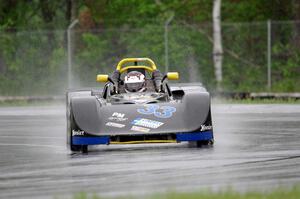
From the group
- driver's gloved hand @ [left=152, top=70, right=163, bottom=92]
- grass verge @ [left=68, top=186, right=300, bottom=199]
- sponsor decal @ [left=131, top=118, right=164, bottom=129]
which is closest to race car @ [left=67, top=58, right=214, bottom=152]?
sponsor decal @ [left=131, top=118, right=164, bottom=129]

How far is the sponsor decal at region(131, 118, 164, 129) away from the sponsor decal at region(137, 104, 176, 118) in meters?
0.21

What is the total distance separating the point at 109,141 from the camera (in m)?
16.6

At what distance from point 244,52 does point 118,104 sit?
19575mm

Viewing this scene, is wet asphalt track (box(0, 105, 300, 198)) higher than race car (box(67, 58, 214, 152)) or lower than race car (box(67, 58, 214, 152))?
lower

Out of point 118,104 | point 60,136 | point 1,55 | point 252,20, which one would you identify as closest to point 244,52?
point 252,20

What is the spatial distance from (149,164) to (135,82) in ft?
16.0

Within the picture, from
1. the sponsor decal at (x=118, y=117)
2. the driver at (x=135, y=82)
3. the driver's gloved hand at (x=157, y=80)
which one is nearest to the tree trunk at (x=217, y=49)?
the driver's gloved hand at (x=157, y=80)

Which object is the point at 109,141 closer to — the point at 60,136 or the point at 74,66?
the point at 60,136

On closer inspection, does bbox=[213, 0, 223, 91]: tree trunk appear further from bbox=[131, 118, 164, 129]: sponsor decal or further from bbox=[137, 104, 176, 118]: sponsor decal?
bbox=[131, 118, 164, 129]: sponsor decal

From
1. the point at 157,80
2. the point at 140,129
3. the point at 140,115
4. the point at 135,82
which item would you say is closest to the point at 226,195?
the point at 140,129

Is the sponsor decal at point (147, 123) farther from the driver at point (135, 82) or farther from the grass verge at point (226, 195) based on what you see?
the grass verge at point (226, 195)

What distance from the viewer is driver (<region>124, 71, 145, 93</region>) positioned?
1941 centimetres

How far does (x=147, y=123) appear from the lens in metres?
16.9

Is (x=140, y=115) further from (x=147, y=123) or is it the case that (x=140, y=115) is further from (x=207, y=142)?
(x=207, y=142)
